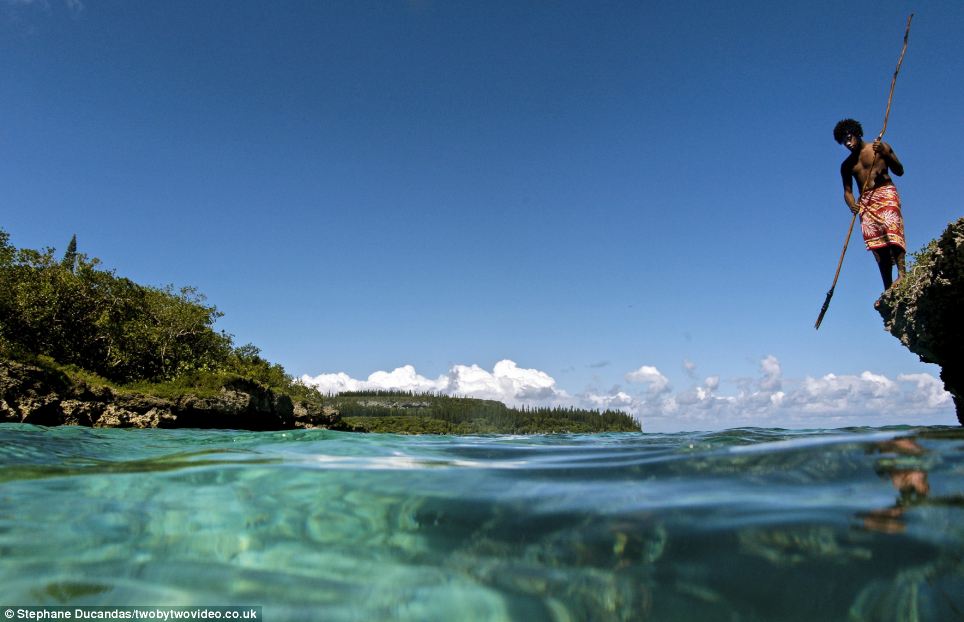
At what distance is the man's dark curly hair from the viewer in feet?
31.3

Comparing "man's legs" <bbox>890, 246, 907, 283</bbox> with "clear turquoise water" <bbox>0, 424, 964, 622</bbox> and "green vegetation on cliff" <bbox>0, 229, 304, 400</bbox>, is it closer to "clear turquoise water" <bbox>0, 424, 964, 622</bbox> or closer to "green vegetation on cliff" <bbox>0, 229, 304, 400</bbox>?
"clear turquoise water" <bbox>0, 424, 964, 622</bbox>

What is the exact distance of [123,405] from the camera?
63.1 ft

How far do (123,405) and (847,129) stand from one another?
23.3 metres

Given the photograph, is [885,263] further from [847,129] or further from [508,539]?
[508,539]

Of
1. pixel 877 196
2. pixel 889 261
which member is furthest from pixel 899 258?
pixel 877 196

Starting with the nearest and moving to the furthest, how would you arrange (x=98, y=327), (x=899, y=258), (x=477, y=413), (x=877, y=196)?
1. (x=899, y=258)
2. (x=877, y=196)
3. (x=98, y=327)
4. (x=477, y=413)

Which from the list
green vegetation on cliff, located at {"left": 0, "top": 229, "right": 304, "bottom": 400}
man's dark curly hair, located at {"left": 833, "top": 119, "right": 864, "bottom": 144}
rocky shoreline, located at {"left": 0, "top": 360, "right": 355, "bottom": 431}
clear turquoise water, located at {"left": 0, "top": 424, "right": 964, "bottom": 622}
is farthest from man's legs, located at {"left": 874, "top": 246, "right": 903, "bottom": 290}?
green vegetation on cliff, located at {"left": 0, "top": 229, "right": 304, "bottom": 400}

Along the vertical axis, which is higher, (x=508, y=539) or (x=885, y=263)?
(x=885, y=263)

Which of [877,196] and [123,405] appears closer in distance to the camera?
[877,196]

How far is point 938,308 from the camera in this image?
7605 millimetres

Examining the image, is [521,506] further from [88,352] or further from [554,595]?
[88,352]
